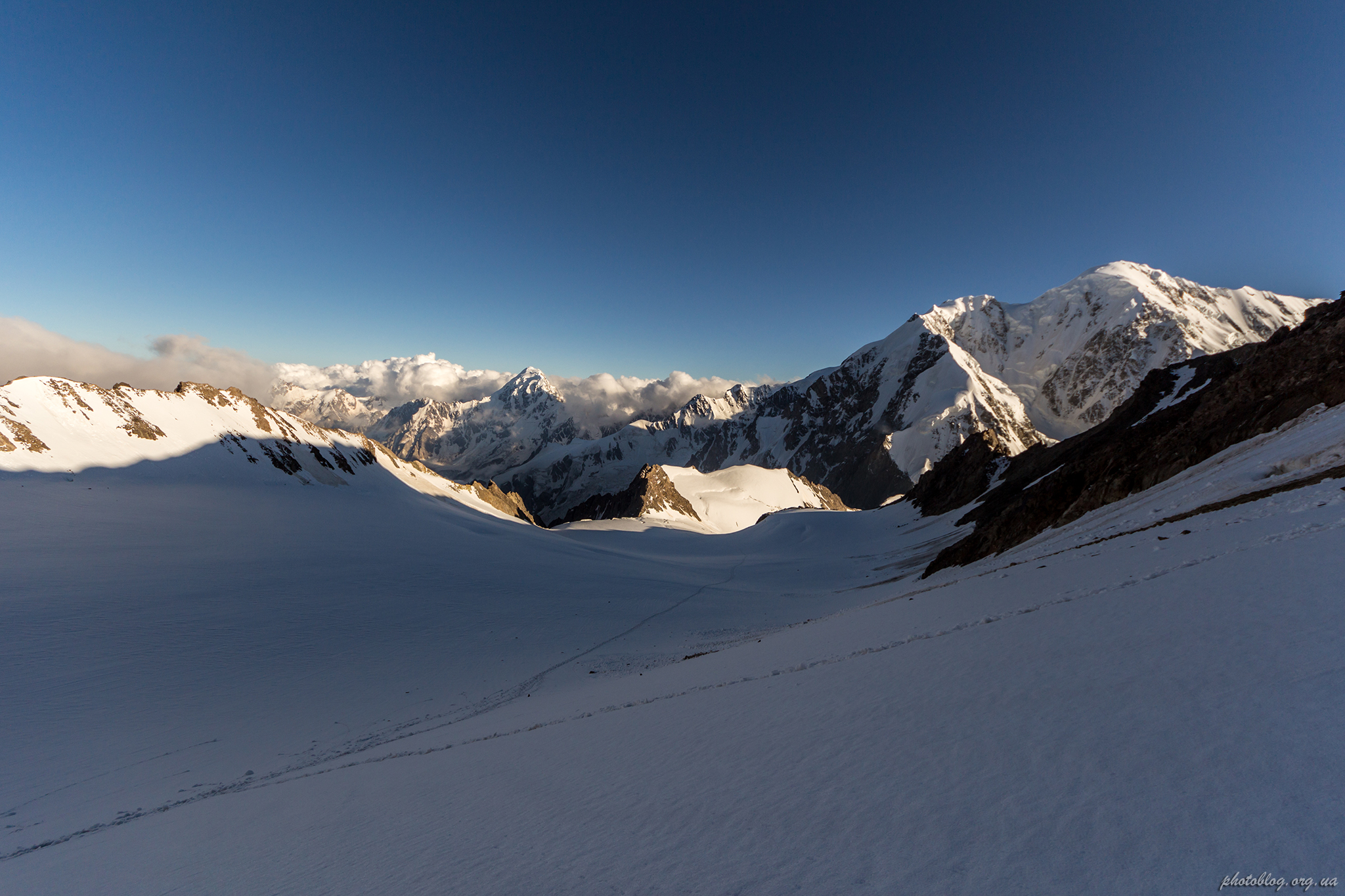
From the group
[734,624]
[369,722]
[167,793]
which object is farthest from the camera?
[734,624]

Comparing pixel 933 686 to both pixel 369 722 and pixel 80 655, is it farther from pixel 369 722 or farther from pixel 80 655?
pixel 80 655

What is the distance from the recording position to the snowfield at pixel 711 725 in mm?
2676

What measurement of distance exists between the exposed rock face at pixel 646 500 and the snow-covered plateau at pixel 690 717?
66.2 metres

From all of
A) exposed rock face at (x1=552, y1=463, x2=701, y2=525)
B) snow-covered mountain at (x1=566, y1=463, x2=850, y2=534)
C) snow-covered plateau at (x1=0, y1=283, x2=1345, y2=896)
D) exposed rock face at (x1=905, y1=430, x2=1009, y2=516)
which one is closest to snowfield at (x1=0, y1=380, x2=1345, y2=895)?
snow-covered plateau at (x1=0, y1=283, x2=1345, y2=896)

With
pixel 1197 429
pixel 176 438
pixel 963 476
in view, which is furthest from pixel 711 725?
pixel 963 476

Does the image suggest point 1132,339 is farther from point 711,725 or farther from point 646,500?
point 711,725

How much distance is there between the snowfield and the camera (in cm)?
268

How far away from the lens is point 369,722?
12.9 metres

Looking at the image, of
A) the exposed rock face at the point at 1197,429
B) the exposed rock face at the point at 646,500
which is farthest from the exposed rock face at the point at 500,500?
the exposed rock face at the point at 1197,429

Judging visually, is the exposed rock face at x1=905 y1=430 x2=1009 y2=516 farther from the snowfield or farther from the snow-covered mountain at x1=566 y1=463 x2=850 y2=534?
the snowfield

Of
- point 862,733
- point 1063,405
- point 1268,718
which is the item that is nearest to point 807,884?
point 862,733

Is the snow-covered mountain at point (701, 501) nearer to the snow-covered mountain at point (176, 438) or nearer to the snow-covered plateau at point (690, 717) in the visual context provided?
the snow-covered mountain at point (176, 438)

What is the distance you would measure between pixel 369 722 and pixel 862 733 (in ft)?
43.1

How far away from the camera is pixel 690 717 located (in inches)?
268
